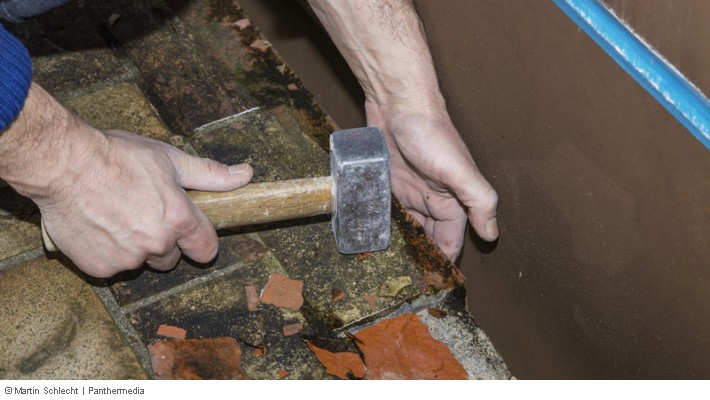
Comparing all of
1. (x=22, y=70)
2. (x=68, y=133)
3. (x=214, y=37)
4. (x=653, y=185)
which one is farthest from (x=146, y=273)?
(x=653, y=185)

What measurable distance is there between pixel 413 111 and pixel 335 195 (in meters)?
0.53

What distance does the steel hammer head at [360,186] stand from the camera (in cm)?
261

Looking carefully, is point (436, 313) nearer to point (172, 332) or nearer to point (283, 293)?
point (283, 293)

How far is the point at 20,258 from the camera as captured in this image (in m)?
2.90

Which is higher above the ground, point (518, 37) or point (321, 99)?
point (518, 37)

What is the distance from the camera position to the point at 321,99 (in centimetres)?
442

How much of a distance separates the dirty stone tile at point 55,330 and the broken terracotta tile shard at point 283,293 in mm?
461

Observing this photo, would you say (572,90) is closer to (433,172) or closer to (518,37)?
(518,37)

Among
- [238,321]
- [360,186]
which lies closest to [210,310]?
[238,321]

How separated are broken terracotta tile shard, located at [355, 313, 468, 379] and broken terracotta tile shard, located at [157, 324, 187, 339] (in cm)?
55

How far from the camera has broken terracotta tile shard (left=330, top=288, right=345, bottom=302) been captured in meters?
2.79

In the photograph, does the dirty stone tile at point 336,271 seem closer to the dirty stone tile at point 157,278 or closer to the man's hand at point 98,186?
the dirty stone tile at point 157,278

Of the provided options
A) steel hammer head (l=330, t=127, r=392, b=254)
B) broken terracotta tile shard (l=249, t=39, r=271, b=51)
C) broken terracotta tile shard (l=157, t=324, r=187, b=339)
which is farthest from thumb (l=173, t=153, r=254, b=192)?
broken terracotta tile shard (l=249, t=39, r=271, b=51)
